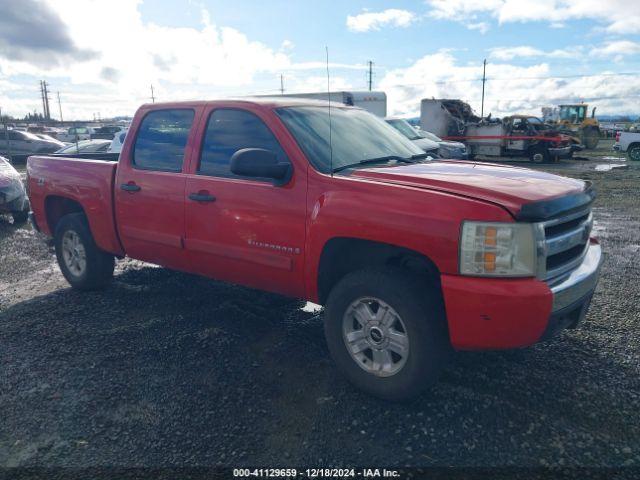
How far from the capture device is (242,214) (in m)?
3.78

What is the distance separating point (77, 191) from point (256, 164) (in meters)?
2.71

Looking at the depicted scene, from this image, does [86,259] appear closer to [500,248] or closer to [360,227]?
[360,227]

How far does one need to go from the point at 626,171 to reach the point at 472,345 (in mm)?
18759

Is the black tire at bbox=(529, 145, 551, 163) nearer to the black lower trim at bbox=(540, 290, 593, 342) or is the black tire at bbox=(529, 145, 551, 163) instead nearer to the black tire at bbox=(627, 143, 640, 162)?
the black tire at bbox=(627, 143, 640, 162)

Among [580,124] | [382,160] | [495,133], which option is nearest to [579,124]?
[580,124]

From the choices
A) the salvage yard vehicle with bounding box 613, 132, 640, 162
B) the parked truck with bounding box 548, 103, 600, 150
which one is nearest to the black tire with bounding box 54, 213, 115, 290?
the salvage yard vehicle with bounding box 613, 132, 640, 162

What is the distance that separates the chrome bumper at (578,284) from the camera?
280 cm

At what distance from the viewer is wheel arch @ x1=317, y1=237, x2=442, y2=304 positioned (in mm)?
3186

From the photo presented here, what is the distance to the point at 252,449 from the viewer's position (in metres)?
2.78

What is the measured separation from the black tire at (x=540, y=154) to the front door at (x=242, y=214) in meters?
21.5

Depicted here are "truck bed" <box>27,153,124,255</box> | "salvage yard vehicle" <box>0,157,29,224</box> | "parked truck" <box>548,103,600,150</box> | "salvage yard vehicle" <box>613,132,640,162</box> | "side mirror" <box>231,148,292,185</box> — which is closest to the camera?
"side mirror" <box>231,148,292,185</box>

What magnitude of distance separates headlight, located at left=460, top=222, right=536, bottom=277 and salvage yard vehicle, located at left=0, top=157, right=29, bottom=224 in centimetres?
892

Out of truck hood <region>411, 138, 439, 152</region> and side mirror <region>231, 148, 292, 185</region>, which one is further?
truck hood <region>411, 138, 439, 152</region>

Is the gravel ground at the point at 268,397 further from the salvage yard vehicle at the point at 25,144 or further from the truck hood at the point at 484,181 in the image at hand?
the salvage yard vehicle at the point at 25,144
